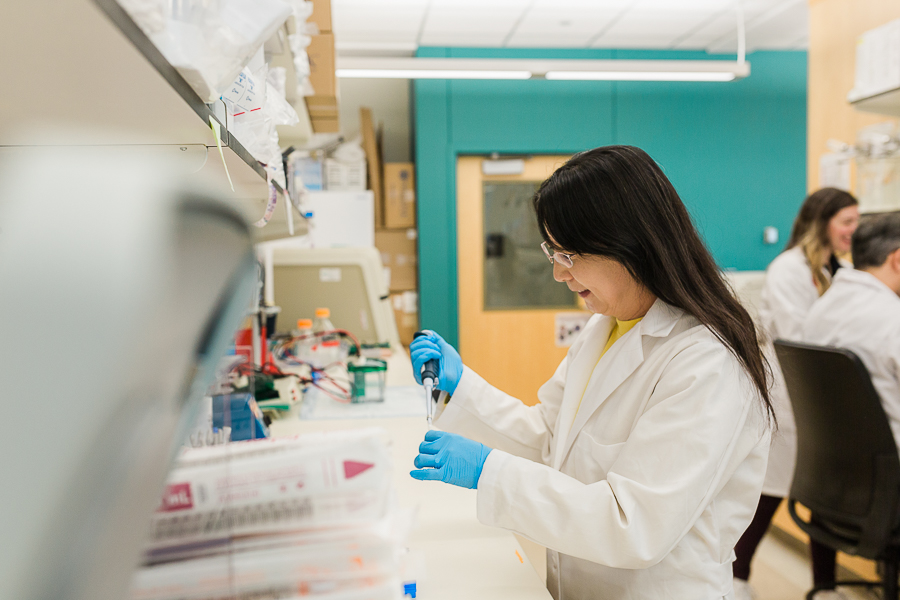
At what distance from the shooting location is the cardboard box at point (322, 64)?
6.72 ft

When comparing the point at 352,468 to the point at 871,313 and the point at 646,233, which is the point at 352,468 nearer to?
the point at 646,233

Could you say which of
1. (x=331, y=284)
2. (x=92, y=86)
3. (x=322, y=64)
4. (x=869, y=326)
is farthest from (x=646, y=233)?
(x=331, y=284)

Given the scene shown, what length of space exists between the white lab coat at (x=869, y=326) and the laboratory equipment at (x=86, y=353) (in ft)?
6.34

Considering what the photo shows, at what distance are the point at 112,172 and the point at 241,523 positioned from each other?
0.28 metres

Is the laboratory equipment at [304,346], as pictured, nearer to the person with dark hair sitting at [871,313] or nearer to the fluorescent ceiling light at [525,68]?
the fluorescent ceiling light at [525,68]

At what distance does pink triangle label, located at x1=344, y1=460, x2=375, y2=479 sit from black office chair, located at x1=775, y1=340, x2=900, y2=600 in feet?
5.14

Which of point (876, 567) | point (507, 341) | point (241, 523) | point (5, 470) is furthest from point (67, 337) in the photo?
point (507, 341)

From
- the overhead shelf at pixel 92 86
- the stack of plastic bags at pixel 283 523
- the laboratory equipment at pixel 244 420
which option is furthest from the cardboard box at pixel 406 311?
the stack of plastic bags at pixel 283 523

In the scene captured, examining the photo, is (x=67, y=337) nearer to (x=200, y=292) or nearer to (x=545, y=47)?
(x=200, y=292)

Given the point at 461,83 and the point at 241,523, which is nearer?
the point at 241,523

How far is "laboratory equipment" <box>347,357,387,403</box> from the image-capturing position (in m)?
1.87

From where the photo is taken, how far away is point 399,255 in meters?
4.25

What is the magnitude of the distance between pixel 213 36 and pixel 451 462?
624mm

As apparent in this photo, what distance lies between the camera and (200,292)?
0.94 ft
